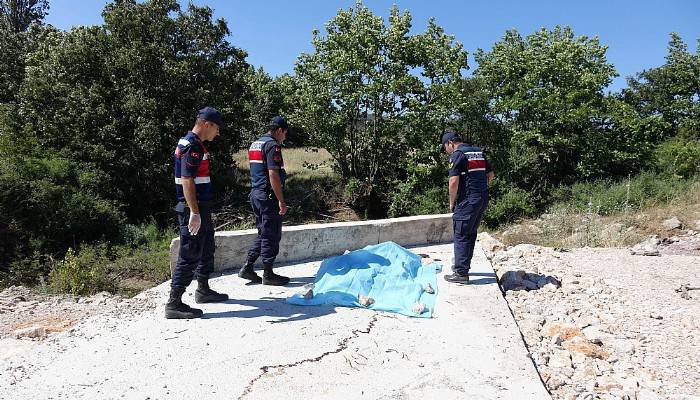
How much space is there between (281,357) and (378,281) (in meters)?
1.71

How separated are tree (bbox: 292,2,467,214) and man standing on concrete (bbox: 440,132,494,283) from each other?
854cm

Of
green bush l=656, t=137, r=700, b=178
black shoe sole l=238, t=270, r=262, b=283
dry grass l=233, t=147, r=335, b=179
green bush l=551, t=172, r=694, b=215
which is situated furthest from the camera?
dry grass l=233, t=147, r=335, b=179

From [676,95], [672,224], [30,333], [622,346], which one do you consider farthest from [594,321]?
[676,95]

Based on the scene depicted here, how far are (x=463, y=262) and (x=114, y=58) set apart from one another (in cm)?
1199

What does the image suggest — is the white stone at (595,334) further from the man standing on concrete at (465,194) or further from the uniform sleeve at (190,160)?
the uniform sleeve at (190,160)

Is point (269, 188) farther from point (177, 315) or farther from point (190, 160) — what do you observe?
point (177, 315)

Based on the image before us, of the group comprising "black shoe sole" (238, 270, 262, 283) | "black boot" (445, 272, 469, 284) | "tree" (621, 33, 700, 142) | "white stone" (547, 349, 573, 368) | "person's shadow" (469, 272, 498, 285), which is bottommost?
"white stone" (547, 349, 573, 368)

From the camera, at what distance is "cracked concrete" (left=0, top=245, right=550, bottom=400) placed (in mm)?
2887

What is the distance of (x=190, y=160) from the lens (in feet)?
12.4

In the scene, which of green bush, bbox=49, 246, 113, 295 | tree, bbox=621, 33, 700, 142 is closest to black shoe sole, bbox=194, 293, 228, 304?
green bush, bbox=49, 246, 113, 295

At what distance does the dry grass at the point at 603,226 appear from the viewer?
945 centimetres

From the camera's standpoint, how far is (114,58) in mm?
12883

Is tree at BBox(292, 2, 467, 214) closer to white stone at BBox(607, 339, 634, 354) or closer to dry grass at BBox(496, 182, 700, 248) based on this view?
dry grass at BBox(496, 182, 700, 248)

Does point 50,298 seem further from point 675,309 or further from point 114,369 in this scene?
point 675,309
